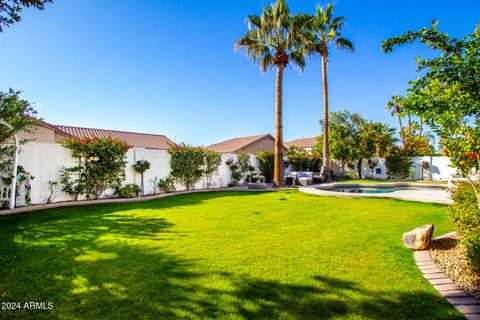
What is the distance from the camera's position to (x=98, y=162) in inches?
413

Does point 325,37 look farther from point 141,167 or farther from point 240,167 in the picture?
point 141,167

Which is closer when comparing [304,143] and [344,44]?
[344,44]

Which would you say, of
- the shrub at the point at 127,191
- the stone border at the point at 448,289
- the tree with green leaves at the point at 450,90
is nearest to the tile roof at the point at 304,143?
the shrub at the point at 127,191

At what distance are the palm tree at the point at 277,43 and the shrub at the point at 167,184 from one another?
7270 mm

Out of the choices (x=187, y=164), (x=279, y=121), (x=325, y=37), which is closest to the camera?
(x=187, y=164)

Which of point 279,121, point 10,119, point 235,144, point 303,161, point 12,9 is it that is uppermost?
point 235,144

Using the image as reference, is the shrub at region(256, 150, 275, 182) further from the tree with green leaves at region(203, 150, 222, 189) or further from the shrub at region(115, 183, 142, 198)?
the shrub at region(115, 183, 142, 198)

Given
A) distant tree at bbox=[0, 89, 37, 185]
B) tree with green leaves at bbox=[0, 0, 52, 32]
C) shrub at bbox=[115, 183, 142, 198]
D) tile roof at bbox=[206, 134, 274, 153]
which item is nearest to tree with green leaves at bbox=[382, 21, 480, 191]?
tree with green leaves at bbox=[0, 0, 52, 32]

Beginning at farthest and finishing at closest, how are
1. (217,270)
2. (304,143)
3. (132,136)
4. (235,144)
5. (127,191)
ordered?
(304,143) → (235,144) → (132,136) → (127,191) → (217,270)

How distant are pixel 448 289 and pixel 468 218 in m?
1.40

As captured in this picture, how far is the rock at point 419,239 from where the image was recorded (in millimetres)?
4164

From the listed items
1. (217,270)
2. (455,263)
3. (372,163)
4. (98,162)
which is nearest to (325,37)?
(372,163)

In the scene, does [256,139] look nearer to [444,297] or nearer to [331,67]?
[331,67]

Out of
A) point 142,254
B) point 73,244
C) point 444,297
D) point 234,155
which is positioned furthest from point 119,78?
point 444,297
